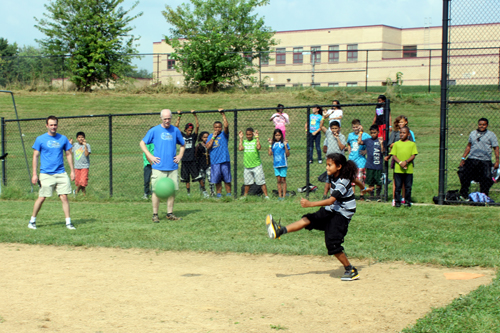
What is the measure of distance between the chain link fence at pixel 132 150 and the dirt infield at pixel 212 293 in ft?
17.1

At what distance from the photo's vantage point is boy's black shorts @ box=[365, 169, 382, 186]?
10802 millimetres

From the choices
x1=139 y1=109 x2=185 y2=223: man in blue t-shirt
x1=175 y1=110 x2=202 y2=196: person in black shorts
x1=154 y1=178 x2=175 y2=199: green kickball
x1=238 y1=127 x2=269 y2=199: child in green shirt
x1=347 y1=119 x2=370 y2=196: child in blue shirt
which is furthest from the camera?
x1=175 y1=110 x2=202 y2=196: person in black shorts

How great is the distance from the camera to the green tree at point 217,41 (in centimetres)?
2909

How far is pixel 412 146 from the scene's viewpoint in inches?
384

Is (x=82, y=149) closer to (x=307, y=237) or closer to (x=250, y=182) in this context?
(x=250, y=182)

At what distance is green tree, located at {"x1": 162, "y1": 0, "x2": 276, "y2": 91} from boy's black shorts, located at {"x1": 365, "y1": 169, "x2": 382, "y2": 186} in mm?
19074

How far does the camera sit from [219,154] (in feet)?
38.3

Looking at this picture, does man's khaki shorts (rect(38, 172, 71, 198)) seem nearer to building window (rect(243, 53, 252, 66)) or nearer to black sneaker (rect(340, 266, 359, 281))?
black sneaker (rect(340, 266, 359, 281))

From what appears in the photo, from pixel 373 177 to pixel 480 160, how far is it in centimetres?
230

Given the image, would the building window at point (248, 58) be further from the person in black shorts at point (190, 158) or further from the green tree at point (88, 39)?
the person in black shorts at point (190, 158)

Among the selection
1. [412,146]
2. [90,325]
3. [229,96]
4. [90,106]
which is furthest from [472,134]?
[90,106]

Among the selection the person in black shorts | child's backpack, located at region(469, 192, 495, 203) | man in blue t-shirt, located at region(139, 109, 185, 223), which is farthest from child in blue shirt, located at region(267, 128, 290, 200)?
child's backpack, located at region(469, 192, 495, 203)

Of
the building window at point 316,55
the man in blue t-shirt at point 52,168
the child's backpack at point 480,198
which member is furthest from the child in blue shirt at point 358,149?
the building window at point 316,55

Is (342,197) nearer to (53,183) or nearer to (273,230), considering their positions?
(273,230)
